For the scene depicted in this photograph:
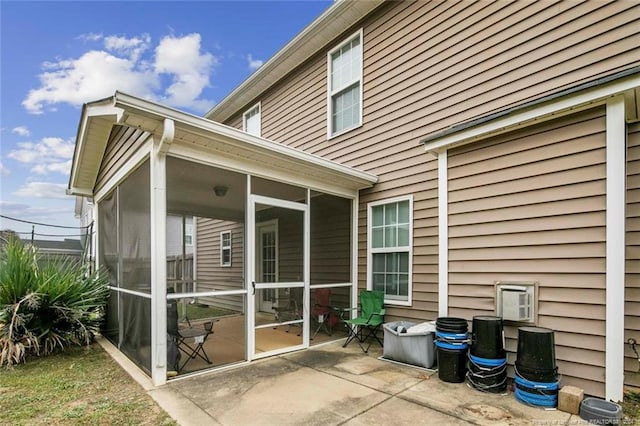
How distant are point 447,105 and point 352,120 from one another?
1.90 m

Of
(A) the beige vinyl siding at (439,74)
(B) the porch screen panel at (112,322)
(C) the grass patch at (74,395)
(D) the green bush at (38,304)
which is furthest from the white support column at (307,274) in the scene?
(D) the green bush at (38,304)

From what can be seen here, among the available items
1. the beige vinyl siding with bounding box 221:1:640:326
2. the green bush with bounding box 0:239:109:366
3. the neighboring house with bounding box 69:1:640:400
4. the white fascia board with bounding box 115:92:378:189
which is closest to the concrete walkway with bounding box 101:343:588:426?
the neighboring house with bounding box 69:1:640:400

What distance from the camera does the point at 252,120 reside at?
30.1 ft

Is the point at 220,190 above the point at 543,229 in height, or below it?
above

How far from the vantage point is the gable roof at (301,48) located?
5949 millimetres

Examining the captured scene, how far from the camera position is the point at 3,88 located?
1094 centimetres

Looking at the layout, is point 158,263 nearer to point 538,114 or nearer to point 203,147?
point 203,147

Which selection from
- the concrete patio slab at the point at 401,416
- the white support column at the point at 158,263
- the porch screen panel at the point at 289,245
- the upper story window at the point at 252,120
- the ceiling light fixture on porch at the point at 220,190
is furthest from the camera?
the upper story window at the point at 252,120

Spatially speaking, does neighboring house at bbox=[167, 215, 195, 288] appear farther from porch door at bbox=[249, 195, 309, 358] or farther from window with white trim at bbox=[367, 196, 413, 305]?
window with white trim at bbox=[367, 196, 413, 305]

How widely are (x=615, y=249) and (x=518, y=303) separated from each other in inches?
38.3

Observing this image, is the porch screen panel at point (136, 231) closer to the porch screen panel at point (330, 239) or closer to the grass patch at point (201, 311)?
the grass patch at point (201, 311)

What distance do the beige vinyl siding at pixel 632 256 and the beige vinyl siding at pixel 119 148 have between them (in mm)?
Answer: 4778

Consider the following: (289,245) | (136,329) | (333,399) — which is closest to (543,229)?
(333,399)

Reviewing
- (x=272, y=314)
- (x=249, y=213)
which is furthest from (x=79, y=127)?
(x=272, y=314)
